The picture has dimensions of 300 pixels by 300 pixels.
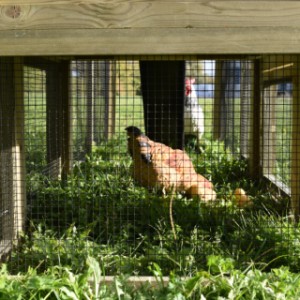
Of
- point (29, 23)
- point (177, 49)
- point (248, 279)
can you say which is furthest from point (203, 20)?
point (248, 279)

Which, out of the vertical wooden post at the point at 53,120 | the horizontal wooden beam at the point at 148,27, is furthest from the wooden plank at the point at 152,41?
the vertical wooden post at the point at 53,120

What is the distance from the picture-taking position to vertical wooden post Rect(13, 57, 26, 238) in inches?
158

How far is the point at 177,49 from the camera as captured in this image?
2.74 metres

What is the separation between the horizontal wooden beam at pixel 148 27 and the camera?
2.73 metres

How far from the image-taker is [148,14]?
9.02ft

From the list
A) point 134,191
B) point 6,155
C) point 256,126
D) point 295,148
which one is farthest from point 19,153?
point 256,126

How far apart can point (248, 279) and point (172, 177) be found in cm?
277

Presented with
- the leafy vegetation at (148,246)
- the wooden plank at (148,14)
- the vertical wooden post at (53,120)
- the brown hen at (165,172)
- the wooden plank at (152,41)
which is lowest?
the leafy vegetation at (148,246)

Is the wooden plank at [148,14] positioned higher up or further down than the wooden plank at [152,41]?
higher up

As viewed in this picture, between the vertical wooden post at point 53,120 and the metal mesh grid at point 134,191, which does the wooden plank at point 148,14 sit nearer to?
the metal mesh grid at point 134,191

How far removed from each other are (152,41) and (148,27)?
64 millimetres

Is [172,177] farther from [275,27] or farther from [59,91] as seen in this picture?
[275,27]

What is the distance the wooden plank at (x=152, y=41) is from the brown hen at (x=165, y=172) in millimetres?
2672

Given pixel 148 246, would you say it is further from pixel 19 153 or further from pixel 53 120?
pixel 53 120
